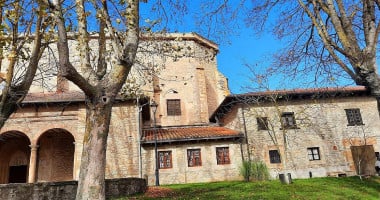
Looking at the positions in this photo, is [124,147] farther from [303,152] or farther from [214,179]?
[303,152]

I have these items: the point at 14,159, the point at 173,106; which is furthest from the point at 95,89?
the point at 173,106

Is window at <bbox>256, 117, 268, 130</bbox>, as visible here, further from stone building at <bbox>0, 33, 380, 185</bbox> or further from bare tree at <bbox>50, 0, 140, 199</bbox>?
bare tree at <bbox>50, 0, 140, 199</bbox>

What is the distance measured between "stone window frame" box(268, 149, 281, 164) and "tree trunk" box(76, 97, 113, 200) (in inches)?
657

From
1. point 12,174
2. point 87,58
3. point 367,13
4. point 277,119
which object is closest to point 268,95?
point 277,119

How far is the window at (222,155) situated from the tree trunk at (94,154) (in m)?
15.0

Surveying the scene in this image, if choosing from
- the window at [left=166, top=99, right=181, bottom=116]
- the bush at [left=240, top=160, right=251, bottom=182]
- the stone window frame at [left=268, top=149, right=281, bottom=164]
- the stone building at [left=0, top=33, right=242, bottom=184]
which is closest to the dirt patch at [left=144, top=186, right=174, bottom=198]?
the stone building at [left=0, top=33, right=242, bottom=184]

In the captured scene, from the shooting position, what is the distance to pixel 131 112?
18844 millimetres

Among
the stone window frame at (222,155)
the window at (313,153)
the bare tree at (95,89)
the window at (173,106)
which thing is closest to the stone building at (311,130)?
the window at (313,153)

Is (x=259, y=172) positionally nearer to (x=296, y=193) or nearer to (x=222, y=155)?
(x=222, y=155)

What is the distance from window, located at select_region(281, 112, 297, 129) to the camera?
68.9ft

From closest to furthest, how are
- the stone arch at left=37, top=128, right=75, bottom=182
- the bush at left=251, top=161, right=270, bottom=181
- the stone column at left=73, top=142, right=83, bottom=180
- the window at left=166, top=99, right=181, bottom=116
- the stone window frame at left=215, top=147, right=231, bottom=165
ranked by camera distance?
the bush at left=251, top=161, right=270, bottom=181
the stone column at left=73, top=142, right=83, bottom=180
the stone window frame at left=215, top=147, right=231, bottom=165
the stone arch at left=37, top=128, right=75, bottom=182
the window at left=166, top=99, right=181, bottom=116

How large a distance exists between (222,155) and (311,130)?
653 cm

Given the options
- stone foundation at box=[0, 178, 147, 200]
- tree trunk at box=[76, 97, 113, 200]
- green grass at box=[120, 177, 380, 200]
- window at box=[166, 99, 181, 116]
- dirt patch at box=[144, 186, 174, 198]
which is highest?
window at box=[166, 99, 181, 116]

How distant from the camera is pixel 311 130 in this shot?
20.9 m
